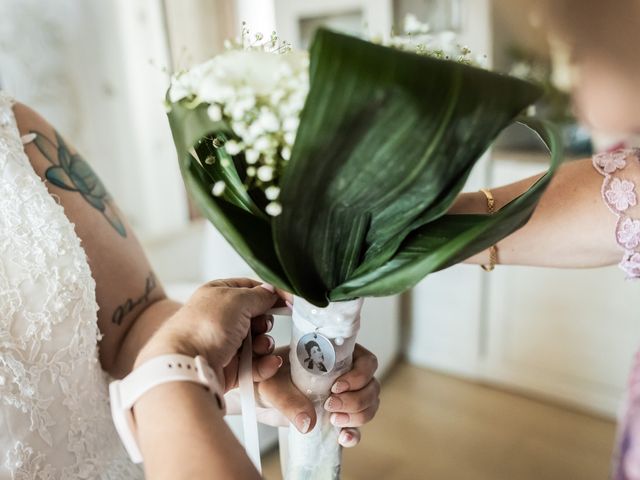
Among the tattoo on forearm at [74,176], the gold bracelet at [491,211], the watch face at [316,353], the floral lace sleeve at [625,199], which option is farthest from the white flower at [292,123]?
the tattoo on forearm at [74,176]

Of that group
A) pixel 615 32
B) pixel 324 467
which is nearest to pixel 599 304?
pixel 615 32

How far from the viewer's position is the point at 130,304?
920 millimetres

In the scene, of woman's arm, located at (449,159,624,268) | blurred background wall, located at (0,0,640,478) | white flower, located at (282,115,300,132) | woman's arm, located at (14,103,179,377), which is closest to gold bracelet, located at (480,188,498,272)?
Answer: woman's arm, located at (449,159,624,268)

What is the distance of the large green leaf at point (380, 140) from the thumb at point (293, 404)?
7.4 inches

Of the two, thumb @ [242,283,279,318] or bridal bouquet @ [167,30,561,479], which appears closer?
bridal bouquet @ [167,30,561,479]

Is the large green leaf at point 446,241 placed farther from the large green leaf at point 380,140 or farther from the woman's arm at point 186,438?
the woman's arm at point 186,438

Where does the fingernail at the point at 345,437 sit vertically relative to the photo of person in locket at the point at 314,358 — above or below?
below

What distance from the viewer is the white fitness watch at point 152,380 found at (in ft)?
1.82

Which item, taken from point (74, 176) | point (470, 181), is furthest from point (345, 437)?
point (470, 181)

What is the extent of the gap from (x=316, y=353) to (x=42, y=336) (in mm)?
391

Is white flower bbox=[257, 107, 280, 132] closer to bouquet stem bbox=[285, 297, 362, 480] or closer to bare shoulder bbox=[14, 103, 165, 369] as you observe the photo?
bouquet stem bbox=[285, 297, 362, 480]

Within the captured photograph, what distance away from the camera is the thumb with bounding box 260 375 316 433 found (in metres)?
0.65

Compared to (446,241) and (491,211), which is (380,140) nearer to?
(446,241)

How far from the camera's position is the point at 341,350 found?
622 mm
